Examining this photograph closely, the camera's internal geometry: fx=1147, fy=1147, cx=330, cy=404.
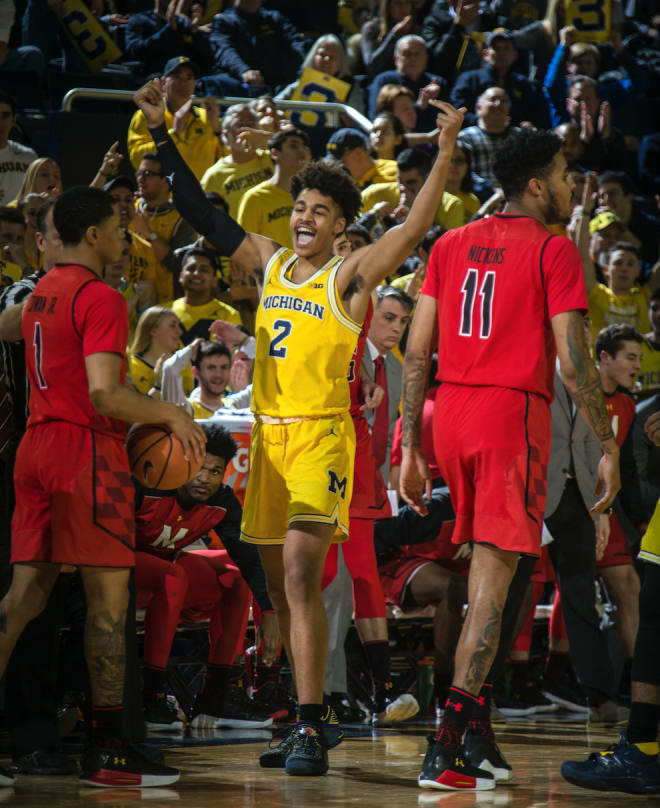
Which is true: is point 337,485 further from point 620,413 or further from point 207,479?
point 620,413

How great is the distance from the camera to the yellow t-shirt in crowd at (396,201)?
33.4ft

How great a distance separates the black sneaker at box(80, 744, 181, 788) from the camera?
13.1 feet

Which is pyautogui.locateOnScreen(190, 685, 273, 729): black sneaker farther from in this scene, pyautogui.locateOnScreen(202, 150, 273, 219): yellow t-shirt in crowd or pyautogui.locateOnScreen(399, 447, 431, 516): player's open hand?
pyautogui.locateOnScreen(202, 150, 273, 219): yellow t-shirt in crowd

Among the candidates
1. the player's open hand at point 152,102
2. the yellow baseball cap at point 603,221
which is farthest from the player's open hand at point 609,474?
the yellow baseball cap at point 603,221

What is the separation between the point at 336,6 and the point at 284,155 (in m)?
6.58

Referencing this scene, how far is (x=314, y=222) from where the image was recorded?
4773 mm

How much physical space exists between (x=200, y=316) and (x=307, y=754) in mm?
5284

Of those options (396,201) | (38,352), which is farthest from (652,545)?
(396,201)

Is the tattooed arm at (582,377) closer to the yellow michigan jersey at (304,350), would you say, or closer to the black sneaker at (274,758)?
the yellow michigan jersey at (304,350)

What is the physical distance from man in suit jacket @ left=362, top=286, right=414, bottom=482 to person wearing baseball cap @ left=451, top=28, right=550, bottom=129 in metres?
6.49

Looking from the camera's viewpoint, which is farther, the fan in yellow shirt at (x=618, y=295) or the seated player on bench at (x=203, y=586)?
the fan in yellow shirt at (x=618, y=295)

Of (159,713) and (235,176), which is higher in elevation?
(235,176)

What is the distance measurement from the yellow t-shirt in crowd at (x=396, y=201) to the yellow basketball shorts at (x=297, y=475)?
19.1 feet

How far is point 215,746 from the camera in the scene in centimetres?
535
